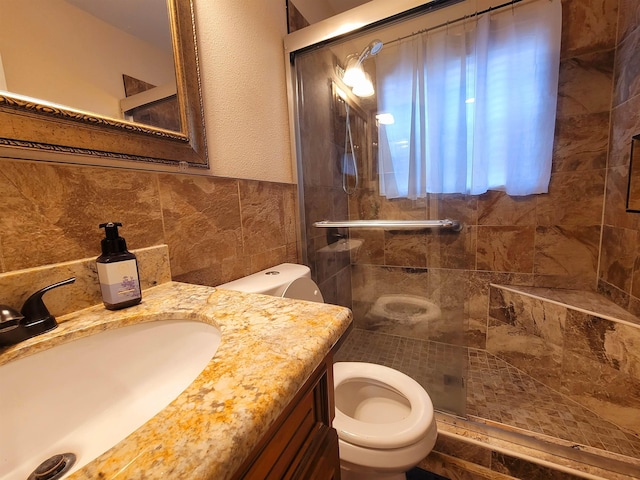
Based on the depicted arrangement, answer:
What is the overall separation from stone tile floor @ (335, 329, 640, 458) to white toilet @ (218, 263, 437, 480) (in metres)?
0.37

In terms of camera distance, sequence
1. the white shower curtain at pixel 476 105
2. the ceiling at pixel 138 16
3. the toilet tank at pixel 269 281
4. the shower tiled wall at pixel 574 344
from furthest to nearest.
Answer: the white shower curtain at pixel 476 105 < the shower tiled wall at pixel 574 344 < the toilet tank at pixel 269 281 < the ceiling at pixel 138 16

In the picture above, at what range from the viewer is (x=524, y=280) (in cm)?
163

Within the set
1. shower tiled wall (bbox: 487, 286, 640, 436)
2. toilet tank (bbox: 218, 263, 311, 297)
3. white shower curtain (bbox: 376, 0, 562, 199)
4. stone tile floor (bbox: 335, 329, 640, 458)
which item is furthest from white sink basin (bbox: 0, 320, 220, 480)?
shower tiled wall (bbox: 487, 286, 640, 436)

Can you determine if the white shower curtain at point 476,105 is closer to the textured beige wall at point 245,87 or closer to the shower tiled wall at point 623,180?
the shower tiled wall at point 623,180

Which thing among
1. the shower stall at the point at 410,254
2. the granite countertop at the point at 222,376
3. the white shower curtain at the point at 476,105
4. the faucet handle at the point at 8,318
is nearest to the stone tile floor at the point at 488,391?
the shower stall at the point at 410,254

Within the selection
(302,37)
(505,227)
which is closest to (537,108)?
(505,227)

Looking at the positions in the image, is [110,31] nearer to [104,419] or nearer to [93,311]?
[93,311]

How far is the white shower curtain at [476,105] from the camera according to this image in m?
1.41

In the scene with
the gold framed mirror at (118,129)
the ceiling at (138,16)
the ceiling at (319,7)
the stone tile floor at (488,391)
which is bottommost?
the stone tile floor at (488,391)

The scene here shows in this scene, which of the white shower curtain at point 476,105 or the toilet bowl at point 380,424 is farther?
the white shower curtain at point 476,105

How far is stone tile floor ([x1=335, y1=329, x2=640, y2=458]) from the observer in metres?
1.13

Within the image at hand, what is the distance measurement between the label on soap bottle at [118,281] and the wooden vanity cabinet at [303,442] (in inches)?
17.3

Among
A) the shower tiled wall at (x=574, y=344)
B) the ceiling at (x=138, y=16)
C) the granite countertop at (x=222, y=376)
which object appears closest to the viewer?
the granite countertop at (x=222, y=376)

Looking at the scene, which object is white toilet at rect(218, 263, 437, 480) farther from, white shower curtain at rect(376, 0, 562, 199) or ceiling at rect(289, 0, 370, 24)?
ceiling at rect(289, 0, 370, 24)
